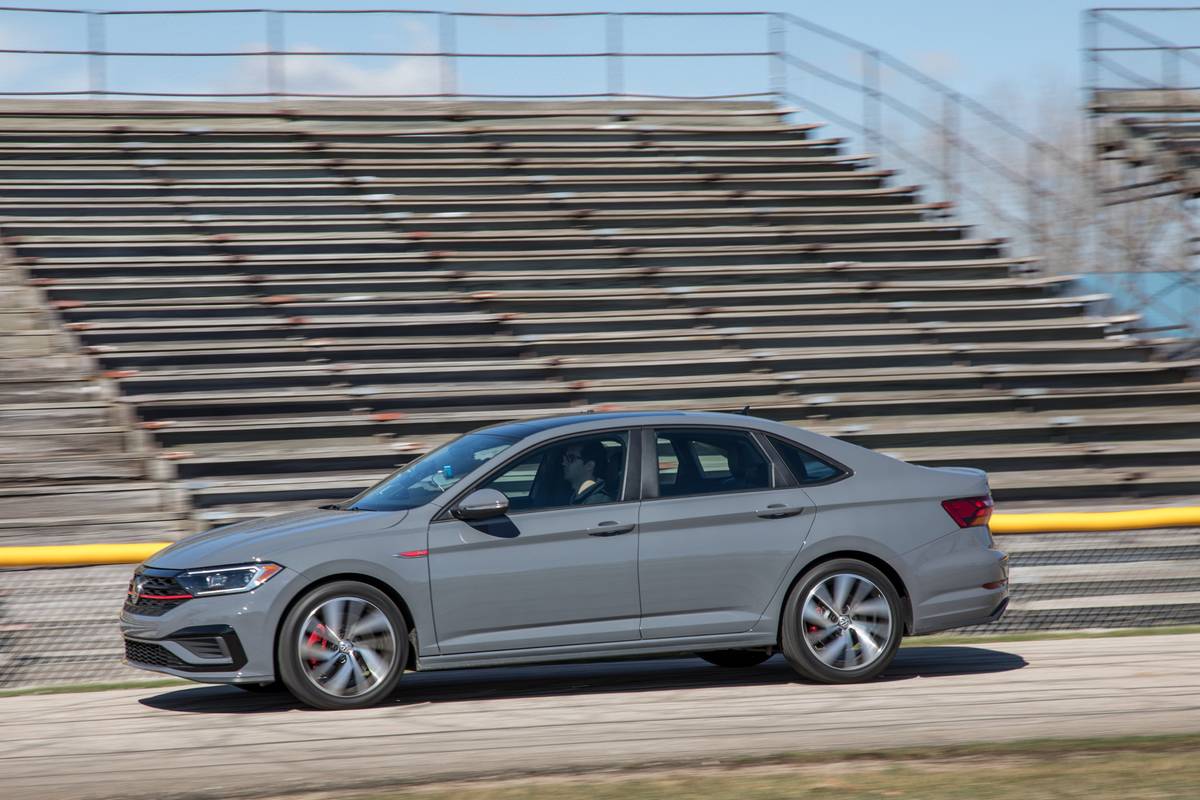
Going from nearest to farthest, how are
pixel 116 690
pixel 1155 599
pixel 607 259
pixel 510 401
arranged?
pixel 116 690 < pixel 1155 599 < pixel 510 401 < pixel 607 259

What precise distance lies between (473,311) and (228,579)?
376 inches

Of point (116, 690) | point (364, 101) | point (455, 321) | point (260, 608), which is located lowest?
point (116, 690)

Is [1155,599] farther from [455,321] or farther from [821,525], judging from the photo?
[455,321]

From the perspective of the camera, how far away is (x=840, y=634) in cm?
848

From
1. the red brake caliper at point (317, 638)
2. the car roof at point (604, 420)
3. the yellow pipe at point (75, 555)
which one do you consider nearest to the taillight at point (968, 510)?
the car roof at point (604, 420)

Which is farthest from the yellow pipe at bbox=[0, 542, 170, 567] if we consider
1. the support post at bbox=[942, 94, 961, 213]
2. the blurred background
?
the support post at bbox=[942, 94, 961, 213]

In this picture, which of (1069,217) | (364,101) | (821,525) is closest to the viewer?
(821,525)

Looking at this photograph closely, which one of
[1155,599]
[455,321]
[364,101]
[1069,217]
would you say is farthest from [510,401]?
[1069,217]

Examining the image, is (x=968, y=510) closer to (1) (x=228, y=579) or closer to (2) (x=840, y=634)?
(2) (x=840, y=634)

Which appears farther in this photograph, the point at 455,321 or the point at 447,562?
the point at 455,321

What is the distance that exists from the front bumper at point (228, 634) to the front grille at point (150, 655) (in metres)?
0.01

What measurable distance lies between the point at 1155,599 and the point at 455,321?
8.29 m

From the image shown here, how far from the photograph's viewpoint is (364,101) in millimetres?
22922

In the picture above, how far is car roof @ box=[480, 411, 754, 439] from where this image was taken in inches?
336
